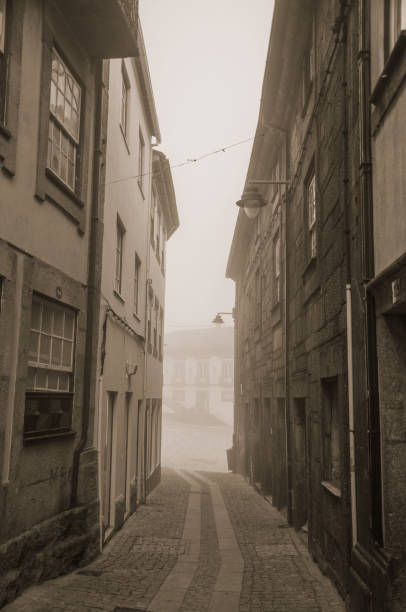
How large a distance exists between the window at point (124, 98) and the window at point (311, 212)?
4092 mm

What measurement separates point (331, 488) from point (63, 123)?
5644mm

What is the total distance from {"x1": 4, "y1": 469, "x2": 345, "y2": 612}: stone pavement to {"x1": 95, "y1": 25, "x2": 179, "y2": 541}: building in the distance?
2.74 ft

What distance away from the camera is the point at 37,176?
7.58 metres

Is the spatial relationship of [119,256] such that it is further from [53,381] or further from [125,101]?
[53,381]

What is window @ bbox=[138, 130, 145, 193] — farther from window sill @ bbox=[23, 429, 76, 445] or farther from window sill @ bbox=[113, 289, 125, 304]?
window sill @ bbox=[23, 429, 76, 445]

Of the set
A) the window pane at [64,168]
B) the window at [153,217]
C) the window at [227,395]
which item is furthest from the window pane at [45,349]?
the window at [227,395]

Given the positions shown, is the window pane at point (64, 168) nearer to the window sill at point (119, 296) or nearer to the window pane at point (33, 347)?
the window pane at point (33, 347)

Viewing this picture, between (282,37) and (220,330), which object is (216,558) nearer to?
(282,37)

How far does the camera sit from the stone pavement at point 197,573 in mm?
7102

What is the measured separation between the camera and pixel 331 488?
27.2 ft

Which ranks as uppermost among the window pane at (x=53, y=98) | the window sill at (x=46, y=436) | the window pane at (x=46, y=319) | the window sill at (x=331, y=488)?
the window pane at (x=53, y=98)

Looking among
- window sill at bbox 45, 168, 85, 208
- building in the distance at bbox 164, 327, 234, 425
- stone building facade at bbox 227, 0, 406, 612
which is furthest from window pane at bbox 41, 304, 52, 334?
building in the distance at bbox 164, 327, 234, 425

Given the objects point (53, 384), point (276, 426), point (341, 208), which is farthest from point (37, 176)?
point (276, 426)

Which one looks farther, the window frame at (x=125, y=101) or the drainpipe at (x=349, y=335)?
the window frame at (x=125, y=101)
